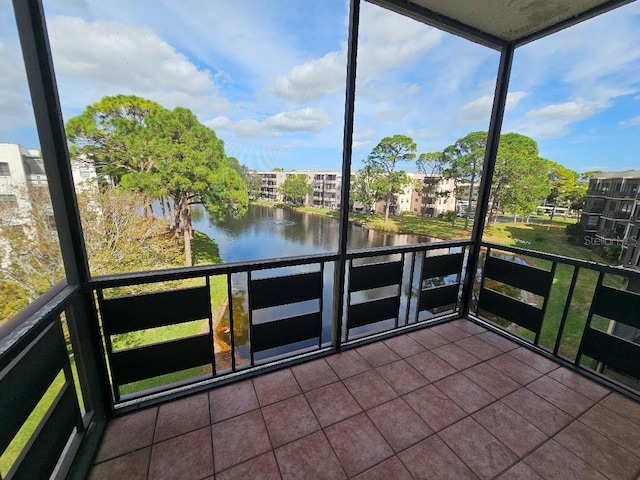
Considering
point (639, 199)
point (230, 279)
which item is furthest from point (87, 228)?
point (639, 199)

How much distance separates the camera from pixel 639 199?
8.23 ft

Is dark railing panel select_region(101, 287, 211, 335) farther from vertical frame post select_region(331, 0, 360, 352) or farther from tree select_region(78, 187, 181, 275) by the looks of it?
tree select_region(78, 187, 181, 275)

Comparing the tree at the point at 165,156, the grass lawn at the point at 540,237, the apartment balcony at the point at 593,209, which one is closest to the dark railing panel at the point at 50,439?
the grass lawn at the point at 540,237

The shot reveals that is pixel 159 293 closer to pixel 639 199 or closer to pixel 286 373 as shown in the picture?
pixel 286 373

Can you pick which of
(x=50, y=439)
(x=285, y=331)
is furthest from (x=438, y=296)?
(x=50, y=439)

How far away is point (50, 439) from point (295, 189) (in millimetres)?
3294

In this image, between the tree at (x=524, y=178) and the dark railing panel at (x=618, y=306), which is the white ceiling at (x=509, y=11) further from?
the dark railing panel at (x=618, y=306)

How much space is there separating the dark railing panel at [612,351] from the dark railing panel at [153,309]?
10.5 feet

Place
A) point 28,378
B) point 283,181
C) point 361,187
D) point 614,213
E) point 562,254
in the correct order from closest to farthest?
point 28,378 → point 562,254 → point 361,187 → point 614,213 → point 283,181

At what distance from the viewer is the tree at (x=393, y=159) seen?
12.8ft

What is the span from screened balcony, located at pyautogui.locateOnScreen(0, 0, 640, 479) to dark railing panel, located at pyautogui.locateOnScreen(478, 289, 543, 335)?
17 mm

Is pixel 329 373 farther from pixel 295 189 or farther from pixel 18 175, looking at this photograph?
pixel 295 189

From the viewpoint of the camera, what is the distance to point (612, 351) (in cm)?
205

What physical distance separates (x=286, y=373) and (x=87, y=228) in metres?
5.10
